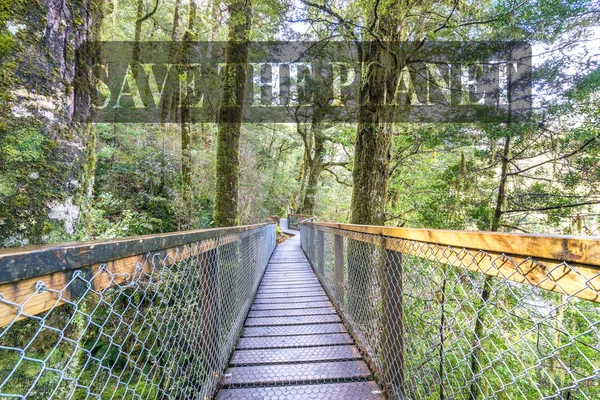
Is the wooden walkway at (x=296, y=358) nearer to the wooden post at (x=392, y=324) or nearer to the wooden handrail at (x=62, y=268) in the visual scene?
the wooden post at (x=392, y=324)

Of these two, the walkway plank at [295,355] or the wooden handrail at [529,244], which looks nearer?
the wooden handrail at [529,244]

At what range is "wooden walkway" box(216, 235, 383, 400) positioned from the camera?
6.61ft

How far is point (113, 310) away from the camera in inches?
38.4

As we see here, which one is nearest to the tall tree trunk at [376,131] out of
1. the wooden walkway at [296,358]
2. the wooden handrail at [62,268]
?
the wooden walkway at [296,358]

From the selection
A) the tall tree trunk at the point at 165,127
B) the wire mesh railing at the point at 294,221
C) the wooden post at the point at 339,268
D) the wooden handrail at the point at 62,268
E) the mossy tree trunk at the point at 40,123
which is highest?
the tall tree trunk at the point at 165,127

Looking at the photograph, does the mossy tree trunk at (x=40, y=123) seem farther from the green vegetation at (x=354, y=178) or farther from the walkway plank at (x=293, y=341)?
the walkway plank at (x=293, y=341)

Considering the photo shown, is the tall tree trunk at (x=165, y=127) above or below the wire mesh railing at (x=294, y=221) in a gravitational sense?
above

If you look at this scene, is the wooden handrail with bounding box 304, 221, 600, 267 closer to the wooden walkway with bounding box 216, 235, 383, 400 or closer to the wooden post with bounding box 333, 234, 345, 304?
the wooden walkway with bounding box 216, 235, 383, 400

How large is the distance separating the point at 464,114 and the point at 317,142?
33.6 ft

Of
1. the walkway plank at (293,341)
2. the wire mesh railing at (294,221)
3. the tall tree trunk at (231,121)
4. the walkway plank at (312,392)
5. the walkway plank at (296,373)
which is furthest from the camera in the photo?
the wire mesh railing at (294,221)

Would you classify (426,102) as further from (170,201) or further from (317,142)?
(317,142)

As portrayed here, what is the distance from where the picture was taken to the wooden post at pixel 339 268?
3.38 m

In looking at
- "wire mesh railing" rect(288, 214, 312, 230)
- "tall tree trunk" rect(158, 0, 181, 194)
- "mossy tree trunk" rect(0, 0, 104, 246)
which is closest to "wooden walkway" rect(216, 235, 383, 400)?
"mossy tree trunk" rect(0, 0, 104, 246)

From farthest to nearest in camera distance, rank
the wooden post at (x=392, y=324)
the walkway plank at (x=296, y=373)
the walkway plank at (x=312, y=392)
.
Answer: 1. the walkway plank at (x=296, y=373)
2. the walkway plank at (x=312, y=392)
3. the wooden post at (x=392, y=324)
